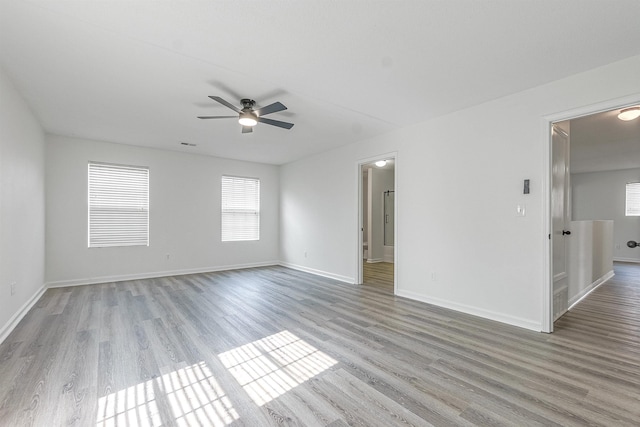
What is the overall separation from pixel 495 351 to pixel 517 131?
2307 mm

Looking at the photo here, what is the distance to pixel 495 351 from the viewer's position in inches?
100

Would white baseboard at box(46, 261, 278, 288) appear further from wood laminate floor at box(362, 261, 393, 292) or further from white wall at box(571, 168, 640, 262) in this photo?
white wall at box(571, 168, 640, 262)

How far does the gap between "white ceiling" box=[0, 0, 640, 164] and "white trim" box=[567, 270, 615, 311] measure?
2.96 meters

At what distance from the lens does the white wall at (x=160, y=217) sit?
4871mm

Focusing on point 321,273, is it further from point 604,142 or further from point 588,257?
point 604,142

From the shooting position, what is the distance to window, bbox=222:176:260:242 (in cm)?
664

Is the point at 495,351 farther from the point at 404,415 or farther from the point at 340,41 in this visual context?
the point at 340,41

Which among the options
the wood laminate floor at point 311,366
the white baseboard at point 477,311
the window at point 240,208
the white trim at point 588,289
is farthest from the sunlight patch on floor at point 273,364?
the window at point 240,208

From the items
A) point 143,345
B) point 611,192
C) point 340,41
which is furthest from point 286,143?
point 611,192

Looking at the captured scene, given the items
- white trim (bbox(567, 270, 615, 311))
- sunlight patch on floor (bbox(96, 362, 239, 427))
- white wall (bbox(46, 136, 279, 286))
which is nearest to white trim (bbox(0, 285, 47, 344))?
white wall (bbox(46, 136, 279, 286))

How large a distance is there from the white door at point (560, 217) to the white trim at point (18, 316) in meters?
5.61

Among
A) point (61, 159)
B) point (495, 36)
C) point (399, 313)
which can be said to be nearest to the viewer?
point (495, 36)

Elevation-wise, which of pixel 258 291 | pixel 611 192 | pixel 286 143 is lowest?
pixel 258 291

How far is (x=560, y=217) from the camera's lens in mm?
3385
